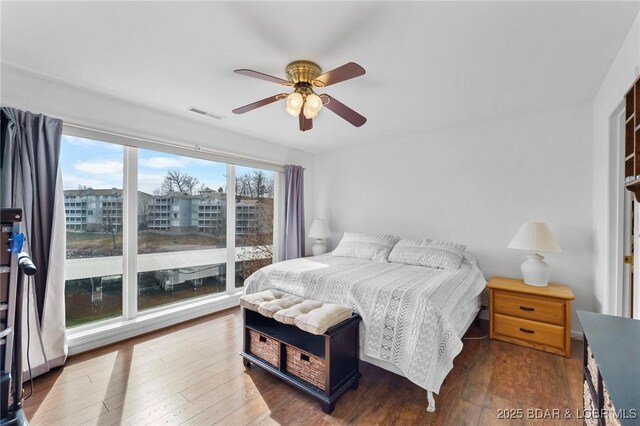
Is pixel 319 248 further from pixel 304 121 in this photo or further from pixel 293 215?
pixel 304 121

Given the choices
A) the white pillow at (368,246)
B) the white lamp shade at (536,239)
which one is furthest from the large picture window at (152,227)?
the white lamp shade at (536,239)

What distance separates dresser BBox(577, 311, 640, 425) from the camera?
28.8 inches

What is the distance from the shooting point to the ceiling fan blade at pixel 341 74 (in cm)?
162

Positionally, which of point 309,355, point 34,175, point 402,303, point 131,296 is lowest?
point 309,355

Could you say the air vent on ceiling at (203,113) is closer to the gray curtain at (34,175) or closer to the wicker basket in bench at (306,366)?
the gray curtain at (34,175)

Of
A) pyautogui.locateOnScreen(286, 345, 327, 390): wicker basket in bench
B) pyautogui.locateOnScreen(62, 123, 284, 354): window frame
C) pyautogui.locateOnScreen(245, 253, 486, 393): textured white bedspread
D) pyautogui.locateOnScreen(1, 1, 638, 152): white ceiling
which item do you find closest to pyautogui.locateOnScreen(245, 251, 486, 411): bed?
pyautogui.locateOnScreen(245, 253, 486, 393): textured white bedspread

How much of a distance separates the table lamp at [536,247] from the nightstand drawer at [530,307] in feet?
0.69

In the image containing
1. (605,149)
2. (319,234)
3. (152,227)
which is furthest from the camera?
(319,234)

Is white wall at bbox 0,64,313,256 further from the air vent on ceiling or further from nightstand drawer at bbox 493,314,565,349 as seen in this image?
nightstand drawer at bbox 493,314,565,349

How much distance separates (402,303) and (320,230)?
2468 millimetres

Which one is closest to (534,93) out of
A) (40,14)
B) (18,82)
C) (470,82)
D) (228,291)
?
(470,82)

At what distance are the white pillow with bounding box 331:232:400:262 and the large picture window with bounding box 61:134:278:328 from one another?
1.33 m

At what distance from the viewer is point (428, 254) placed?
313 centimetres

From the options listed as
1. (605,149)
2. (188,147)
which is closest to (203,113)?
(188,147)
